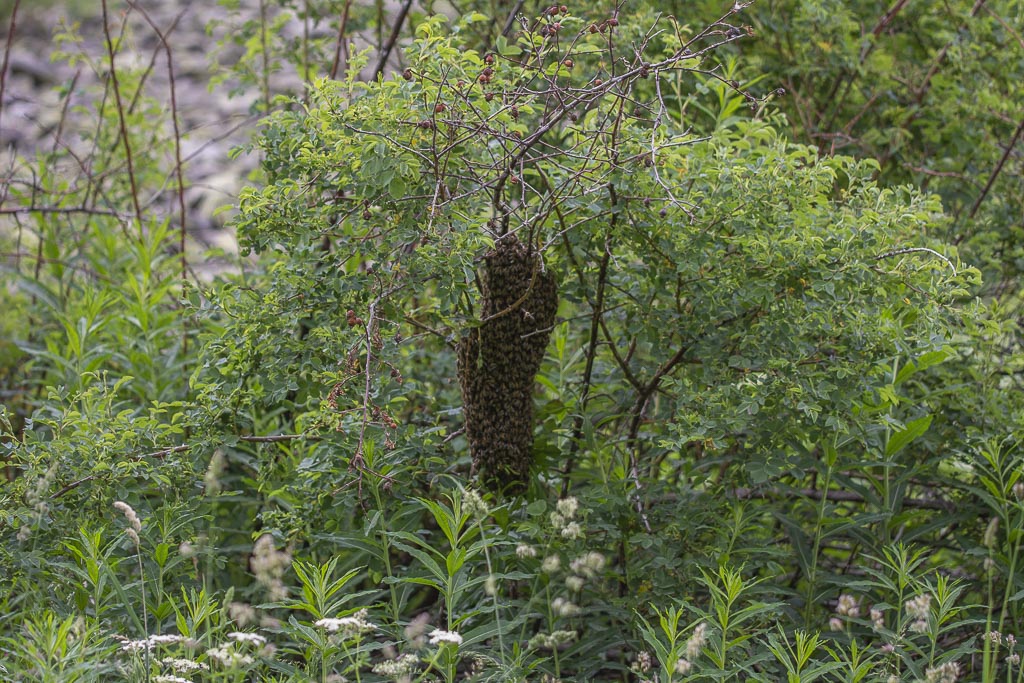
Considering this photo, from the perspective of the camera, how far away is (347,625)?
2469 mm

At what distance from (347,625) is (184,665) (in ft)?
1.36

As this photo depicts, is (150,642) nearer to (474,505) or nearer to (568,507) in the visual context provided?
(474,505)

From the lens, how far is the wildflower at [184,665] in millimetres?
2480

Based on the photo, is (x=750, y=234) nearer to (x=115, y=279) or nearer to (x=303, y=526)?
(x=303, y=526)

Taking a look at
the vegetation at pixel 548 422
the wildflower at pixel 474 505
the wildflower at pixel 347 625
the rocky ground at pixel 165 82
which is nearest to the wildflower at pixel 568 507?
the vegetation at pixel 548 422

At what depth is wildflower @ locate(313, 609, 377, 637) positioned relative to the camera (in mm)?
2391

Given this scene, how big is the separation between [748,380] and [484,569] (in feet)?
3.26

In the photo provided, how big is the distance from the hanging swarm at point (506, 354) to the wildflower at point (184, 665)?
100 cm

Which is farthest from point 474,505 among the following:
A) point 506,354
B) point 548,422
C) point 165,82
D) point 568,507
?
point 165,82

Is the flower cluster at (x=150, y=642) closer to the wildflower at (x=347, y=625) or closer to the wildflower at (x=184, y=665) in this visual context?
the wildflower at (x=184, y=665)

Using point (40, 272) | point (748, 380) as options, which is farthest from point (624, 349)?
point (40, 272)

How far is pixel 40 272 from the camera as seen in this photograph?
558 cm

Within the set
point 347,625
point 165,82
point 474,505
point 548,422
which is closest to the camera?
point 347,625

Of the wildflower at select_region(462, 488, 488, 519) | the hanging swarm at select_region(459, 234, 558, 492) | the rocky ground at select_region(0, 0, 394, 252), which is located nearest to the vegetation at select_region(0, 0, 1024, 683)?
the hanging swarm at select_region(459, 234, 558, 492)
